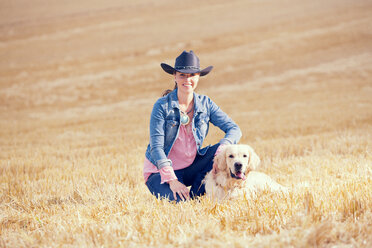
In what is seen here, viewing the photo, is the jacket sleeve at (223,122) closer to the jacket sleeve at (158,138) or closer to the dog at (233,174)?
the dog at (233,174)

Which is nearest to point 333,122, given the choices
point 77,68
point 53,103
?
point 53,103

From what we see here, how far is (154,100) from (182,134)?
15.1 metres

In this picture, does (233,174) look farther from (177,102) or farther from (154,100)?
(154,100)

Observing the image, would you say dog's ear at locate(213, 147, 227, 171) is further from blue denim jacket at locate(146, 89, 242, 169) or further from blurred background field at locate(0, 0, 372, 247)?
blurred background field at locate(0, 0, 372, 247)

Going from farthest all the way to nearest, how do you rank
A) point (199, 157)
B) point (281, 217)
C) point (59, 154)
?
point (59, 154)
point (199, 157)
point (281, 217)

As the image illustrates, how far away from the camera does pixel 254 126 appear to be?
1073 centimetres

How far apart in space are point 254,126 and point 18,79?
1935 centimetres

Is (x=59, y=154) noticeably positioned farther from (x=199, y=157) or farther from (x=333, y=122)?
(x=333, y=122)

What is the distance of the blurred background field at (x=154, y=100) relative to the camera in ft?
9.33

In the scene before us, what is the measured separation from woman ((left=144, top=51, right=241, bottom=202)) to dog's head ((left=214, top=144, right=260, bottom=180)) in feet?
0.84

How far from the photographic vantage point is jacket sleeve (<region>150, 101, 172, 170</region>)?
3.87 metres

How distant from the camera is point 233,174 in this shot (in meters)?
3.92

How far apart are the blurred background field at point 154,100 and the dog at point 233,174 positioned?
0.35m

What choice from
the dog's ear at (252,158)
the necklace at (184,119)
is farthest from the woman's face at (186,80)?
the dog's ear at (252,158)
